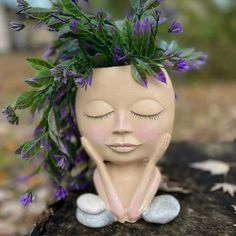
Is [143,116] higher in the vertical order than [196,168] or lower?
higher

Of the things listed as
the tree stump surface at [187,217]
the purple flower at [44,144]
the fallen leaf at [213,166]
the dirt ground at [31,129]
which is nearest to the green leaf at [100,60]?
the purple flower at [44,144]

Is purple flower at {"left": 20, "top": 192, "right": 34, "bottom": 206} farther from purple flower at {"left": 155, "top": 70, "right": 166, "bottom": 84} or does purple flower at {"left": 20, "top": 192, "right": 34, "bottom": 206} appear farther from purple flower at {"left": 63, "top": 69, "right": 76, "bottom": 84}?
purple flower at {"left": 155, "top": 70, "right": 166, "bottom": 84}

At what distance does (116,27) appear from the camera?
1.54m

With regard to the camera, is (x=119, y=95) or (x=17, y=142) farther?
(x=17, y=142)

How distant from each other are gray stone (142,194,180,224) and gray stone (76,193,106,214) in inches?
6.5

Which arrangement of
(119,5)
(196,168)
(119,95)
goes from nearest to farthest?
(119,95) → (196,168) → (119,5)

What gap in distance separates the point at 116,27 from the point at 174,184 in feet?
2.63

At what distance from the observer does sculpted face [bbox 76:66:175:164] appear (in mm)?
1514

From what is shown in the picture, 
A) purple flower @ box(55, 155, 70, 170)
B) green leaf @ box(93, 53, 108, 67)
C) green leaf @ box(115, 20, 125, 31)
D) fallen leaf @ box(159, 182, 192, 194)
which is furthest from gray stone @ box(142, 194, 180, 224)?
green leaf @ box(115, 20, 125, 31)

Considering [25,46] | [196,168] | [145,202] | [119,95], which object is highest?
[119,95]

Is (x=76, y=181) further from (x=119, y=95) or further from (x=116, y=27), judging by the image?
(x=116, y=27)

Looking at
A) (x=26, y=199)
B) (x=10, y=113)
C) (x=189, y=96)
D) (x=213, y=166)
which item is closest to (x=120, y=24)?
(x=10, y=113)

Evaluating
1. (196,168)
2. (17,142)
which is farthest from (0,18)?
(196,168)

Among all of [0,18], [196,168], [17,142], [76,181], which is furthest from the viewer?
[0,18]
